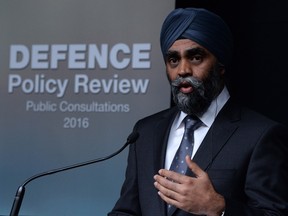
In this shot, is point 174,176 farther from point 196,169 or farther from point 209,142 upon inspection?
point 209,142

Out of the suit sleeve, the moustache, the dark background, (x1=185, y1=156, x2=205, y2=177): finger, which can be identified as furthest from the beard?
the dark background

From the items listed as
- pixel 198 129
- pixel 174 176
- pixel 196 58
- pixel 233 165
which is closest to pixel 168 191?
pixel 174 176

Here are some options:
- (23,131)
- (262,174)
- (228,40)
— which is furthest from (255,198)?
(23,131)

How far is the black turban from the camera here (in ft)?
8.64

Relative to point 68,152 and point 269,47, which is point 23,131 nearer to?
point 68,152

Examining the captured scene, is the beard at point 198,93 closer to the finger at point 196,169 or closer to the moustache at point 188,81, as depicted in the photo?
the moustache at point 188,81

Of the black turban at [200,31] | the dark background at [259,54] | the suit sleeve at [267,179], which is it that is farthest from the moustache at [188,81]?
the dark background at [259,54]

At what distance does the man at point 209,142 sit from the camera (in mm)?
2441

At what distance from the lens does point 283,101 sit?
174 inches

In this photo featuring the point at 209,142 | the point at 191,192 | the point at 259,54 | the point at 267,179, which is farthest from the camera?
the point at 259,54

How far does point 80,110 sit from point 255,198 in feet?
7.17

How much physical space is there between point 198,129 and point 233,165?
0.23 meters

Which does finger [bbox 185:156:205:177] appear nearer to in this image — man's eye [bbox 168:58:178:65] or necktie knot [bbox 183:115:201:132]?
necktie knot [bbox 183:115:201:132]

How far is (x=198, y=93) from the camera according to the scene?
2645 millimetres
